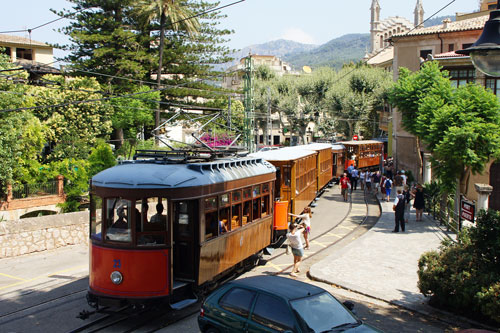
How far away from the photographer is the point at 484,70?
596cm

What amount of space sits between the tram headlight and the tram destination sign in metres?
9.66

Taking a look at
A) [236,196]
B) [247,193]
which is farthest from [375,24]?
[236,196]

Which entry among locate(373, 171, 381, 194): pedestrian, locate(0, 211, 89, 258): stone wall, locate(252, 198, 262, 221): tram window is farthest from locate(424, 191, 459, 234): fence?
locate(0, 211, 89, 258): stone wall

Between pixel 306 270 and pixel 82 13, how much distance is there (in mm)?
33751

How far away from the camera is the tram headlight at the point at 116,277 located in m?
9.18

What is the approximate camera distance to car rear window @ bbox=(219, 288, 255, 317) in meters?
7.50

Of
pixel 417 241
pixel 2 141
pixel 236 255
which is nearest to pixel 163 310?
pixel 236 255

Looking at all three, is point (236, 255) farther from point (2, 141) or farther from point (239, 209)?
point (2, 141)

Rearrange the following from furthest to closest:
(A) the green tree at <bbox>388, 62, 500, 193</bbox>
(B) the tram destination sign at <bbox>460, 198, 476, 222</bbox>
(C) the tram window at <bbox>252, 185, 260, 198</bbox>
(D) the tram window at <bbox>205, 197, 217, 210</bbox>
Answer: (A) the green tree at <bbox>388, 62, 500, 193</bbox> → (B) the tram destination sign at <bbox>460, 198, 476, 222</bbox> → (C) the tram window at <bbox>252, 185, 260, 198</bbox> → (D) the tram window at <bbox>205, 197, 217, 210</bbox>

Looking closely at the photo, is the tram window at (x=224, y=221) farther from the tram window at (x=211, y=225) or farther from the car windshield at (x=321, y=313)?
the car windshield at (x=321, y=313)

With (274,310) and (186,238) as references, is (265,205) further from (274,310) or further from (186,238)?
(274,310)

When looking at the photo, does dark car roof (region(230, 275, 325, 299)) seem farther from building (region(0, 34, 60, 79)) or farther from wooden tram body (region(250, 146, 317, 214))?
building (region(0, 34, 60, 79))

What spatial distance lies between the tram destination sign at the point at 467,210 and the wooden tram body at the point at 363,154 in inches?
916

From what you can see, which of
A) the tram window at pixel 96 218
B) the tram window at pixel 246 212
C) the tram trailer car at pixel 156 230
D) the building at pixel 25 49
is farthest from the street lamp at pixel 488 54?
the building at pixel 25 49
